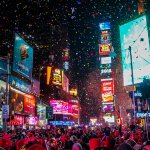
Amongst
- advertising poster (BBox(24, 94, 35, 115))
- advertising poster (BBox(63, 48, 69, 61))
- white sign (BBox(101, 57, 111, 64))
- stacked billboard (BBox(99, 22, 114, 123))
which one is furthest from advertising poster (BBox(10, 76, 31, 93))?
advertising poster (BBox(63, 48, 69, 61))

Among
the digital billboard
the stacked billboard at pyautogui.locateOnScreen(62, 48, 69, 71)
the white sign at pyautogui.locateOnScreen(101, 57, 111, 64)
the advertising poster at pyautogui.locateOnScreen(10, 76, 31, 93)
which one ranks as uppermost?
the stacked billboard at pyautogui.locateOnScreen(62, 48, 69, 71)

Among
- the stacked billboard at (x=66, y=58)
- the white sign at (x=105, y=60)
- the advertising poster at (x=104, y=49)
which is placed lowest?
the white sign at (x=105, y=60)

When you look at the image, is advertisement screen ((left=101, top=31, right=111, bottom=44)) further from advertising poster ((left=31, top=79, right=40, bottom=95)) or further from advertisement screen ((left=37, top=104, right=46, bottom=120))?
advertising poster ((left=31, top=79, right=40, bottom=95))

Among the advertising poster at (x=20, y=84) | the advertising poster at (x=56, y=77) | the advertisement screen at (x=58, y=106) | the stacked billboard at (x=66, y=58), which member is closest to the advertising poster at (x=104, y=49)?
the advertising poster at (x=56, y=77)

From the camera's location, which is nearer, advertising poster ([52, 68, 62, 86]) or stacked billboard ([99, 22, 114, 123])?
advertising poster ([52, 68, 62, 86])

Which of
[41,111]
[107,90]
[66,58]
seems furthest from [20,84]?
[66,58]

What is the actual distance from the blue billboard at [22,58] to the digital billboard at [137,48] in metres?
15.0

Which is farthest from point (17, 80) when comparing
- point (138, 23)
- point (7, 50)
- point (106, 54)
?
point (106, 54)

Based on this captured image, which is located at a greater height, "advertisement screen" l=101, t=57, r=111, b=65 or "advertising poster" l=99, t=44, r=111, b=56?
"advertising poster" l=99, t=44, r=111, b=56

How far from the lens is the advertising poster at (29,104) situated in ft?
160

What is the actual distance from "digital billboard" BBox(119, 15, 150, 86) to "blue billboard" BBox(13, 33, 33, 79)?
591 inches

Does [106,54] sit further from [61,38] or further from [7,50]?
[7,50]

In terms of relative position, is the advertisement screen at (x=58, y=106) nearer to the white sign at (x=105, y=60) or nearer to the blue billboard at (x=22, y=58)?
the white sign at (x=105, y=60)

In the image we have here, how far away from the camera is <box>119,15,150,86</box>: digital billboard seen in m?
37.5
